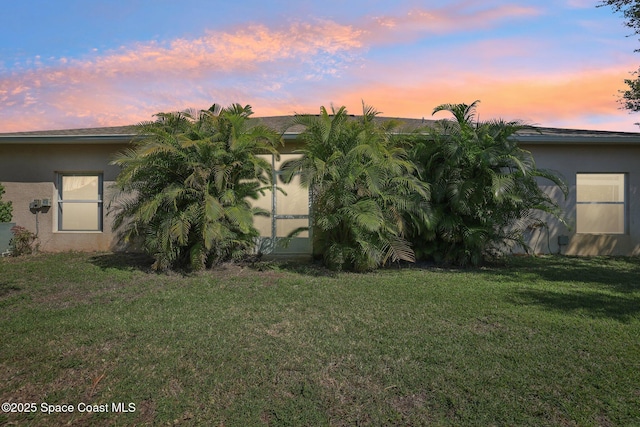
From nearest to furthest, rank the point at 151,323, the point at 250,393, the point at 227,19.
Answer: the point at 250,393 → the point at 151,323 → the point at 227,19

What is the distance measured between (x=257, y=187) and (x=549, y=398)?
20.4 ft

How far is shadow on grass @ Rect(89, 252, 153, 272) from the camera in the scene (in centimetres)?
833

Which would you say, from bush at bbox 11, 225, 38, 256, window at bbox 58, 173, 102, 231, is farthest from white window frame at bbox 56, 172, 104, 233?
bush at bbox 11, 225, 38, 256

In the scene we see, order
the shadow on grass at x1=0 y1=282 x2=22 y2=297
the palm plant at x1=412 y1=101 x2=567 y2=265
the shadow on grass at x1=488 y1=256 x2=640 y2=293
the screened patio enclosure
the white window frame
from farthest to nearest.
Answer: the white window frame < the screened patio enclosure < the palm plant at x1=412 y1=101 x2=567 y2=265 < the shadow on grass at x1=488 y1=256 x2=640 y2=293 < the shadow on grass at x1=0 y1=282 x2=22 y2=297

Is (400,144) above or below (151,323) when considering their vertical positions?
above

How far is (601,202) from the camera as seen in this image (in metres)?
10.9

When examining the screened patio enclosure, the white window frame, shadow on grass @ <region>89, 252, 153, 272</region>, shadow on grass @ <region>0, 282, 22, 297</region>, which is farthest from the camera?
the white window frame

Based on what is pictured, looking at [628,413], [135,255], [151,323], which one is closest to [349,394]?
[628,413]

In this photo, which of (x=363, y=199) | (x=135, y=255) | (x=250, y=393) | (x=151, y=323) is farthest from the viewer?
(x=135, y=255)

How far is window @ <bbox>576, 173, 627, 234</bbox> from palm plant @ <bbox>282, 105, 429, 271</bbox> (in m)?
5.53

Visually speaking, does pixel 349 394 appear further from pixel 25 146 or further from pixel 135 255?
pixel 25 146

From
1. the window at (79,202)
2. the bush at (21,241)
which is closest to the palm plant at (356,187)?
the window at (79,202)

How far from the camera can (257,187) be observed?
8.27 m

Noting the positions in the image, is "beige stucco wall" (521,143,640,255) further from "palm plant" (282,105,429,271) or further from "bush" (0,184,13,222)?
"bush" (0,184,13,222)
